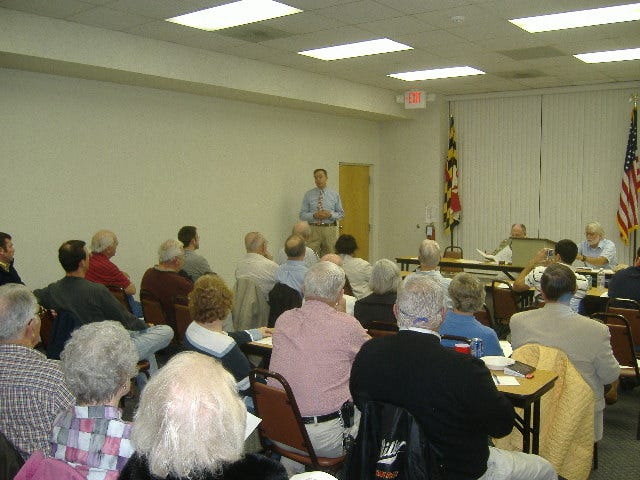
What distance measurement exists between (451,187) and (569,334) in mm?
7921

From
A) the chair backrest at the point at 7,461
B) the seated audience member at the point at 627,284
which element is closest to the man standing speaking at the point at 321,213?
the seated audience member at the point at 627,284

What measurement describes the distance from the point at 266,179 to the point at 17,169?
12.1 ft

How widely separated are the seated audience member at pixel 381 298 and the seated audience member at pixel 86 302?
4.35ft

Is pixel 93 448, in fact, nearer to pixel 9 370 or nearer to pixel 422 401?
pixel 9 370

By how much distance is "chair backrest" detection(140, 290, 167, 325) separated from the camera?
530 cm

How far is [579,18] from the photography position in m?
6.24

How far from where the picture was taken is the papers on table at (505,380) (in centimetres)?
304

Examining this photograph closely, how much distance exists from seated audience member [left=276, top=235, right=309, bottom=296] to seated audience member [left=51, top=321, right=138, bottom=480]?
3.01m

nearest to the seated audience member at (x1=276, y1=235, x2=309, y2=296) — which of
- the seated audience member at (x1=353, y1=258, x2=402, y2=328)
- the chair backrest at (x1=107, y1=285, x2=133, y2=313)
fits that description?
the seated audience member at (x1=353, y1=258, x2=402, y2=328)

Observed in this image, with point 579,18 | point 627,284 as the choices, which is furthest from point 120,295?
point 579,18

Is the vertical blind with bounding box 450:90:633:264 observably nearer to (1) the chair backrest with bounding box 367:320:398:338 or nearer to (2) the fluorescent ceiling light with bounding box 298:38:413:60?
(2) the fluorescent ceiling light with bounding box 298:38:413:60

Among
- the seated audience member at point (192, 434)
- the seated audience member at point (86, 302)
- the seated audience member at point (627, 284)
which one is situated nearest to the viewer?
the seated audience member at point (192, 434)

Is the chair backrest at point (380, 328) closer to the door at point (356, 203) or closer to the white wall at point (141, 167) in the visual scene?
the white wall at point (141, 167)

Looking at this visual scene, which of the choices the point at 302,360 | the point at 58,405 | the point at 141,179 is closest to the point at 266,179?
the point at 141,179
